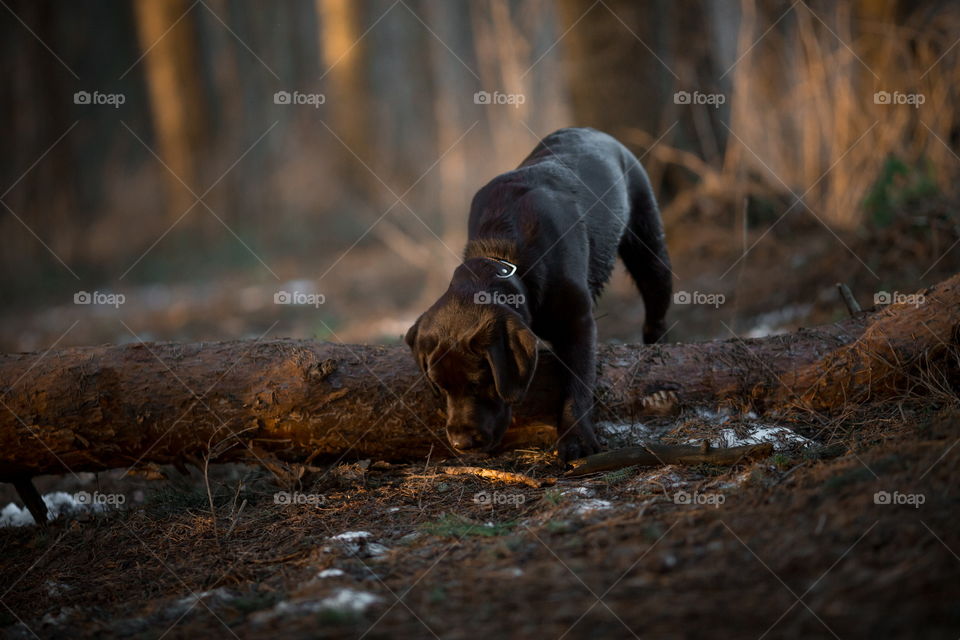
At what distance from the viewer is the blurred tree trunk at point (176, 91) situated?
49.1ft

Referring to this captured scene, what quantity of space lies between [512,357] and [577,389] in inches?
18.6

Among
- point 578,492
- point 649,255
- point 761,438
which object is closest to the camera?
point 578,492

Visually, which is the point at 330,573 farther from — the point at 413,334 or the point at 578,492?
the point at 413,334

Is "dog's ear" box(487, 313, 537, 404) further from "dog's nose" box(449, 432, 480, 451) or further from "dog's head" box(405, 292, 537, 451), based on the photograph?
"dog's nose" box(449, 432, 480, 451)

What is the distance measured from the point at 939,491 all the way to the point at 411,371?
2396 mm

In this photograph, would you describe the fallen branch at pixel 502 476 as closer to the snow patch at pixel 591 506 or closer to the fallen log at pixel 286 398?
the fallen log at pixel 286 398

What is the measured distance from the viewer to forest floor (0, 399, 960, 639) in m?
2.00

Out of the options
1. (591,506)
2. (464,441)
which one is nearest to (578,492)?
(591,506)

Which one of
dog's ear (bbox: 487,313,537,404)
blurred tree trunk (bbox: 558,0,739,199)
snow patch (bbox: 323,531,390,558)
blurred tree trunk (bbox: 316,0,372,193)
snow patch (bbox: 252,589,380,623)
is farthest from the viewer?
blurred tree trunk (bbox: 316,0,372,193)

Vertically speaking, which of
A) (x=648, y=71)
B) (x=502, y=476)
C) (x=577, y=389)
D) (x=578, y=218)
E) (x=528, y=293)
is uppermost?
(x=648, y=71)

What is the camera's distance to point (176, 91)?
50.0 ft

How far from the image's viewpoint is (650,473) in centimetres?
340

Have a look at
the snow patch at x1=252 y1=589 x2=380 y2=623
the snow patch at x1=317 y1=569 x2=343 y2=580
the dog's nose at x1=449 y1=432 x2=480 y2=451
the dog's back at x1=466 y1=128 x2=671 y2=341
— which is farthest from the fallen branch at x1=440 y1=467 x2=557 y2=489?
the snow patch at x1=252 y1=589 x2=380 y2=623

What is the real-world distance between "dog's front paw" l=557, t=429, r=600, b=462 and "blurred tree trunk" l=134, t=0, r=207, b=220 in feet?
43.4
